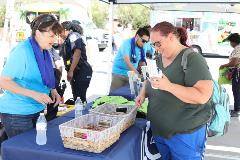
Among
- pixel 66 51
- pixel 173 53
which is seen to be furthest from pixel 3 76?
pixel 66 51

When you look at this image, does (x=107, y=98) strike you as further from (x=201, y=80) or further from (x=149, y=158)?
(x=201, y=80)

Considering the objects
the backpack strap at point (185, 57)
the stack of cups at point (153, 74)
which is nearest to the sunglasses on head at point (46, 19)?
the stack of cups at point (153, 74)

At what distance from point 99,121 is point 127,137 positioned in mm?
209

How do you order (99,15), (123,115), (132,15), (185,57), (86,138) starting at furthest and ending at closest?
(99,15), (132,15), (123,115), (185,57), (86,138)

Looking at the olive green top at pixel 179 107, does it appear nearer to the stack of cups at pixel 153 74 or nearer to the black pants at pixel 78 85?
the stack of cups at pixel 153 74

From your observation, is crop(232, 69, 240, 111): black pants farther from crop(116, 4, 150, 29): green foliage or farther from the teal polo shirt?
crop(116, 4, 150, 29): green foliage

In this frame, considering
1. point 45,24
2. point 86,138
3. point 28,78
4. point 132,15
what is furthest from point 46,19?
point 132,15

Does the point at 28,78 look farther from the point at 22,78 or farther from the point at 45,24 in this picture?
the point at 45,24

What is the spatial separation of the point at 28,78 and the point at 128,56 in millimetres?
2367

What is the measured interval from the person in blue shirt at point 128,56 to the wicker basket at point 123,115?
175 cm

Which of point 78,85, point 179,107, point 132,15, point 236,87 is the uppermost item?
point 132,15

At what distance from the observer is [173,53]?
205 centimetres

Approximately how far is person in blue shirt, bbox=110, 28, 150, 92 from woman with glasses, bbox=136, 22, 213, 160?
2.15m

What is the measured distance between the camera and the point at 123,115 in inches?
88.7
